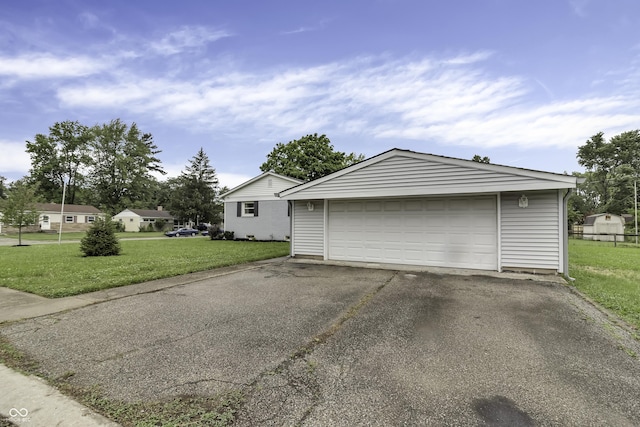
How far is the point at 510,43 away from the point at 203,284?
13.7 metres

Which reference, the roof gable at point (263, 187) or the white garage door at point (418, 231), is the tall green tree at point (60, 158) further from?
the white garage door at point (418, 231)

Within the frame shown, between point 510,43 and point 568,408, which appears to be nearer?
point 568,408

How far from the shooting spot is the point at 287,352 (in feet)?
10.6

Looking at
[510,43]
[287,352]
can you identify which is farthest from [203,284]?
[510,43]

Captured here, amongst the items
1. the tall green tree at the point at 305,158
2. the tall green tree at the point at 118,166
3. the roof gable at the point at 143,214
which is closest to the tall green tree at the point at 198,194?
the roof gable at the point at 143,214

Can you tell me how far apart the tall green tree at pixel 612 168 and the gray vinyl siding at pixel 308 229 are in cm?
4424

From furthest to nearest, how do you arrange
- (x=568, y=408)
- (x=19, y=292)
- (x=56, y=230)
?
1. (x=56, y=230)
2. (x=19, y=292)
3. (x=568, y=408)

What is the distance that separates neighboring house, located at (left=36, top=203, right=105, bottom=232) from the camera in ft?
114

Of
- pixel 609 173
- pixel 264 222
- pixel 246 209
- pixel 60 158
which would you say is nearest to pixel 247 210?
pixel 246 209

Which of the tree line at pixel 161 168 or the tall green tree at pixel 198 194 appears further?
the tall green tree at pixel 198 194

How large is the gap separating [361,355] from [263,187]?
17.1 m

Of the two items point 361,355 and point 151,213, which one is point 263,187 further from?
point 151,213

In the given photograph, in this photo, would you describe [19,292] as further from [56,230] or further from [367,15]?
[56,230]

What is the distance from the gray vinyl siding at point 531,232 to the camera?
748cm
